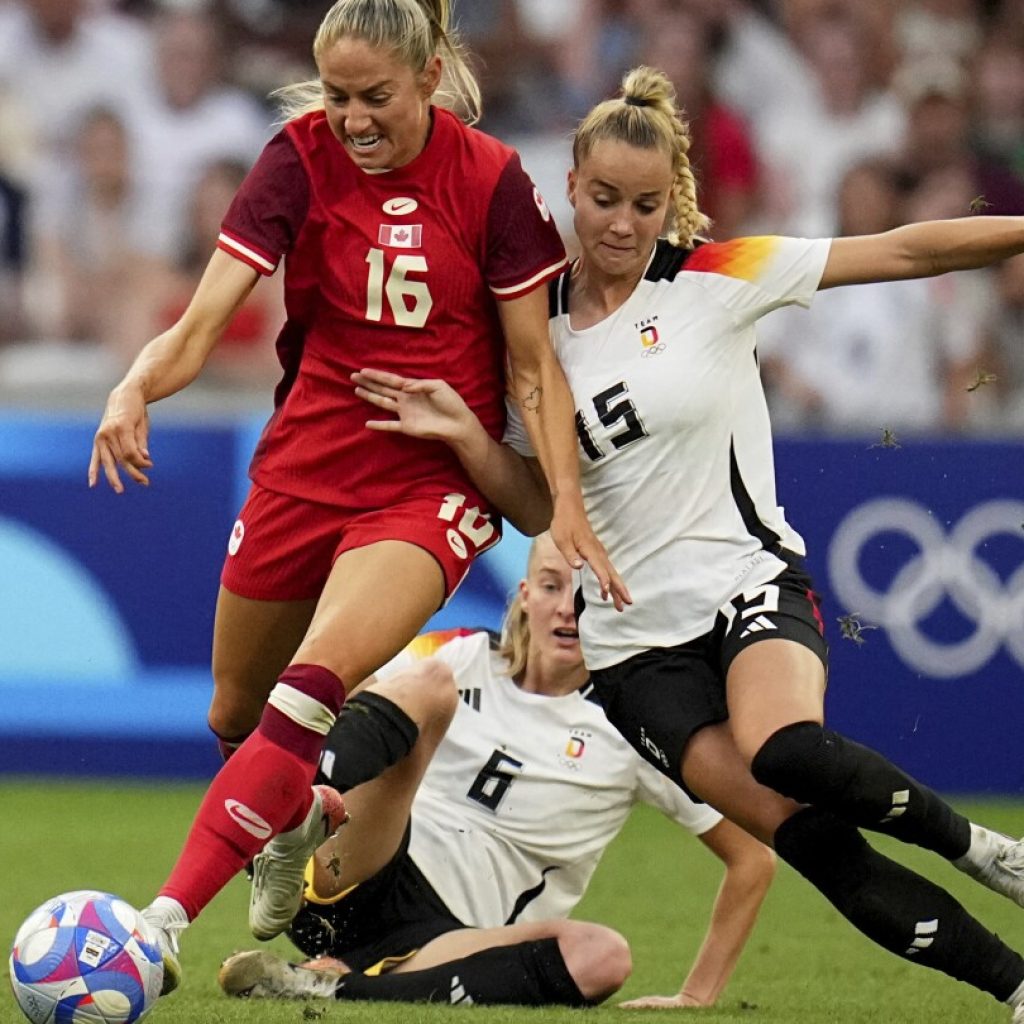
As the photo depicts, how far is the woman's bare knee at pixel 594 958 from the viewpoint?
16.8 ft

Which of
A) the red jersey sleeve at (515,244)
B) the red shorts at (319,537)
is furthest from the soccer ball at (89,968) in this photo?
the red jersey sleeve at (515,244)

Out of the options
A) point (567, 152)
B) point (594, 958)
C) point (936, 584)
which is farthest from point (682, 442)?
point (567, 152)

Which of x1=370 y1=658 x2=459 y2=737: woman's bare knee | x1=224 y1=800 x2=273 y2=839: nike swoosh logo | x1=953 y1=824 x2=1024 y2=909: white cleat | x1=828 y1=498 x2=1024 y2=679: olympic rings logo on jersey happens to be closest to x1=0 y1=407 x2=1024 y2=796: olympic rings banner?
x1=828 y1=498 x2=1024 y2=679: olympic rings logo on jersey

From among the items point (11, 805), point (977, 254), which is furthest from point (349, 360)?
point (11, 805)

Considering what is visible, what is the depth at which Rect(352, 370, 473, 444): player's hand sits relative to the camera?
481 centimetres

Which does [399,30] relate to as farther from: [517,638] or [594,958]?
[594,958]

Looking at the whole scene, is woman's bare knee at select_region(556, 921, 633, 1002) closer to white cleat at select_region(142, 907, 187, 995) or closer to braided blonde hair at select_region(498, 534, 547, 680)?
braided blonde hair at select_region(498, 534, 547, 680)

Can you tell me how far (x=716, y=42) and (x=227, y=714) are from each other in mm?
6753

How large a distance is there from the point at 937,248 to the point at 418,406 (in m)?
1.26

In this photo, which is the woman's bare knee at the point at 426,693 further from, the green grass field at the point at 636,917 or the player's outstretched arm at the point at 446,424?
the green grass field at the point at 636,917

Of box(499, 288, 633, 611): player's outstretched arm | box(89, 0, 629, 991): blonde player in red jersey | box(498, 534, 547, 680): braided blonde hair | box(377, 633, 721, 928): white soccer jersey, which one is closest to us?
box(89, 0, 629, 991): blonde player in red jersey

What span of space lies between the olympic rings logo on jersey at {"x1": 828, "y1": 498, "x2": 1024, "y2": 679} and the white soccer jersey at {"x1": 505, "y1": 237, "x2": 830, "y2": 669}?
4446mm

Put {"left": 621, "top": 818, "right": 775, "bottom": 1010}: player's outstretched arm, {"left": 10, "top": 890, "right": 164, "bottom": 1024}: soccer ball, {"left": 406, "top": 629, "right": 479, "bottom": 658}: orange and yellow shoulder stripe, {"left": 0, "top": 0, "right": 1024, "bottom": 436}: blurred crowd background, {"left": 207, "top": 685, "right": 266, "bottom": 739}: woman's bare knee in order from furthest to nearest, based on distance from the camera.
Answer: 1. {"left": 0, "top": 0, "right": 1024, "bottom": 436}: blurred crowd background
2. {"left": 406, "top": 629, "right": 479, "bottom": 658}: orange and yellow shoulder stripe
3. {"left": 207, "top": 685, "right": 266, "bottom": 739}: woman's bare knee
4. {"left": 621, "top": 818, "right": 775, "bottom": 1010}: player's outstretched arm
5. {"left": 10, "top": 890, "right": 164, "bottom": 1024}: soccer ball

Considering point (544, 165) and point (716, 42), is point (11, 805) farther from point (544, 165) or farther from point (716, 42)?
point (716, 42)
